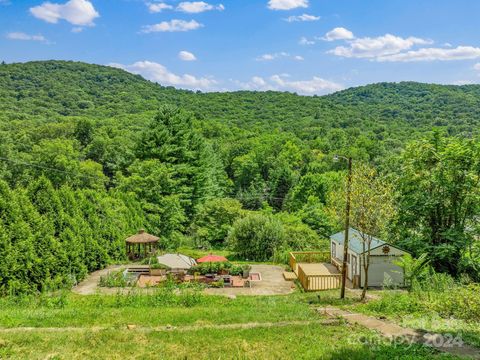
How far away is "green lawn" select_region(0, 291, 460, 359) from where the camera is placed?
8281mm

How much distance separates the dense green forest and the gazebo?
3.47ft

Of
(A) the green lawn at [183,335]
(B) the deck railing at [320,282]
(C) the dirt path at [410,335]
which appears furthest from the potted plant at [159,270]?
(C) the dirt path at [410,335]

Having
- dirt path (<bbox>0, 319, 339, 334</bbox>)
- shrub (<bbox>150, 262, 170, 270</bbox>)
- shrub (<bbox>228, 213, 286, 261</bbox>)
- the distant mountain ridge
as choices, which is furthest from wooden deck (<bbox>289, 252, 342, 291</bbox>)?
the distant mountain ridge

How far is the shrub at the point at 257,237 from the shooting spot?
28.2 meters

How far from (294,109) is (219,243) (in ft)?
308

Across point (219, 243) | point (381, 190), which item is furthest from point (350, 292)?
point (219, 243)

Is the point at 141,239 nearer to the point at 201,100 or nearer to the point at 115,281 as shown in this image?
the point at 115,281

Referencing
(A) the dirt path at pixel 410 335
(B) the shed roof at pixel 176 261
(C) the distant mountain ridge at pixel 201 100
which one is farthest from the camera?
(C) the distant mountain ridge at pixel 201 100

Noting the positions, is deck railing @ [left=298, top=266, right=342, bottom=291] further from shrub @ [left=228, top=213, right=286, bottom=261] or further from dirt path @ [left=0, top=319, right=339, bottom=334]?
shrub @ [left=228, top=213, right=286, bottom=261]

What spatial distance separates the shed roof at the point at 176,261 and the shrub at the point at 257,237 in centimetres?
684

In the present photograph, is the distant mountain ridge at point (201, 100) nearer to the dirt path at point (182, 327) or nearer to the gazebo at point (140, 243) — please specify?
the gazebo at point (140, 243)

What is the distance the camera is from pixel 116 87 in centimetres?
11112

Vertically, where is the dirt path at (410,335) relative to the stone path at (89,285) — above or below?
above

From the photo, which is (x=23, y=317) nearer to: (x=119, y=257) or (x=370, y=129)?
(x=119, y=257)
